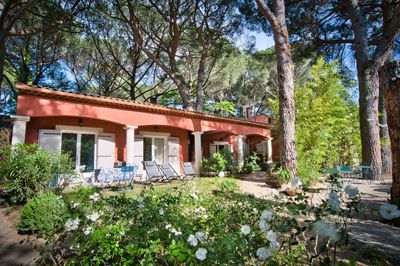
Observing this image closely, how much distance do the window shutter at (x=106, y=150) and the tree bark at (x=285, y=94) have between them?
6542mm

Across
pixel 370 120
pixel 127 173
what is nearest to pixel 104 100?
pixel 127 173

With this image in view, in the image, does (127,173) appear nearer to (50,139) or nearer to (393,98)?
(50,139)

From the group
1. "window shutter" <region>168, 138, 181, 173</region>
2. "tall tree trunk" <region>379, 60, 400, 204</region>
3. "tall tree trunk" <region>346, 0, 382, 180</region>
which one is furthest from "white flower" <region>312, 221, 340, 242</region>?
"window shutter" <region>168, 138, 181, 173</region>

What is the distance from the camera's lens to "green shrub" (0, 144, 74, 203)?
16.1 ft

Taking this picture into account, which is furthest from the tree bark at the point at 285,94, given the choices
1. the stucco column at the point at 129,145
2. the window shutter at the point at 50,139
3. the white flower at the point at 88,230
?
the window shutter at the point at 50,139

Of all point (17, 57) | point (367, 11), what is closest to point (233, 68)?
point (367, 11)

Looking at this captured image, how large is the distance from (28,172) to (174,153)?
23.4ft

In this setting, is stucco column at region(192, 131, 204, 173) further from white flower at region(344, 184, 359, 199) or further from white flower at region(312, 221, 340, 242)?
A: white flower at region(312, 221, 340, 242)

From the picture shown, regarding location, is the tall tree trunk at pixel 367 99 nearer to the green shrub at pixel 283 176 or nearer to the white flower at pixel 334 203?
the green shrub at pixel 283 176

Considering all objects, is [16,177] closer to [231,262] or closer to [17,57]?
[231,262]

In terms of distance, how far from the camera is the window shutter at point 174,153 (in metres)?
11.5

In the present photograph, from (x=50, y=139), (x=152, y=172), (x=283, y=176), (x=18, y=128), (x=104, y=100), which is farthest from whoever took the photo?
Answer: (x=152, y=172)

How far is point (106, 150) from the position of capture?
9188 millimetres

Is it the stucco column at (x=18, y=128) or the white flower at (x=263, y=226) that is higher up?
the stucco column at (x=18, y=128)
